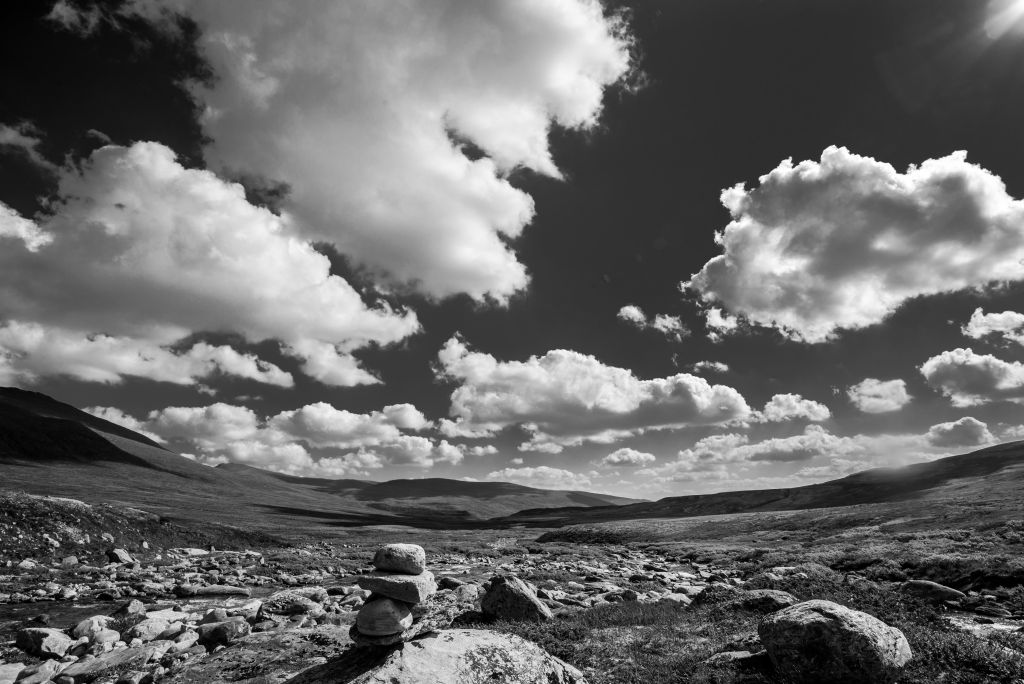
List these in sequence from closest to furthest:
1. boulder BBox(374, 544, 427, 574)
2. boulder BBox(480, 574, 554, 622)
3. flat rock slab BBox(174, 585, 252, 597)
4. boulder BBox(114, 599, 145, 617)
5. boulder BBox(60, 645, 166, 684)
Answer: boulder BBox(60, 645, 166, 684)
boulder BBox(374, 544, 427, 574)
boulder BBox(480, 574, 554, 622)
boulder BBox(114, 599, 145, 617)
flat rock slab BBox(174, 585, 252, 597)


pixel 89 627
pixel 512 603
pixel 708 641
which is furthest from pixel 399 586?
pixel 89 627

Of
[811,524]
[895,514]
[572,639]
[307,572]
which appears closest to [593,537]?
[811,524]

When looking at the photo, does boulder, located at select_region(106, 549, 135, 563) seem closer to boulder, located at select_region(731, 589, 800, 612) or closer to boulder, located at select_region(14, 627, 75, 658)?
boulder, located at select_region(14, 627, 75, 658)

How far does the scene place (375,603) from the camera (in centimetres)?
1295

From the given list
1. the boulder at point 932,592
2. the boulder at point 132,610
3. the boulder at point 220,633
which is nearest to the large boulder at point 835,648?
the boulder at point 932,592

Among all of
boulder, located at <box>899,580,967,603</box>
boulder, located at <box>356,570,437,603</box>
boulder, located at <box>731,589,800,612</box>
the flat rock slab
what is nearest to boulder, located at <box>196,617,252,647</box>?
boulder, located at <box>356,570,437,603</box>

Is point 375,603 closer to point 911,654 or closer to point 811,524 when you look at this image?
point 911,654

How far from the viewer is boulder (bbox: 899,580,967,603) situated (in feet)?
61.4

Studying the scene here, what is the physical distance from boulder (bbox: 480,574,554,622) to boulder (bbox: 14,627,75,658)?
503 inches

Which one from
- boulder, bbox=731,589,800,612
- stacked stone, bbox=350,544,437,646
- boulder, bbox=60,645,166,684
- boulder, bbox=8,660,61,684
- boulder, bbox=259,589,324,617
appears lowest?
boulder, bbox=259,589,324,617

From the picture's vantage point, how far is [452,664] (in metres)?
10.6

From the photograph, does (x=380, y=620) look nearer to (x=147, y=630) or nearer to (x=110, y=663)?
(x=110, y=663)

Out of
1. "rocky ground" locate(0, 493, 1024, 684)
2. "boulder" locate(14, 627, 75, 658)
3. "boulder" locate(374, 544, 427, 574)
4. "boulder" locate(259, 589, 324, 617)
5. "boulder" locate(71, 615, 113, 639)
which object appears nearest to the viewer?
"rocky ground" locate(0, 493, 1024, 684)

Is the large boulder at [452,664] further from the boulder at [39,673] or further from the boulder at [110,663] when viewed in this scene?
the boulder at [39,673]
